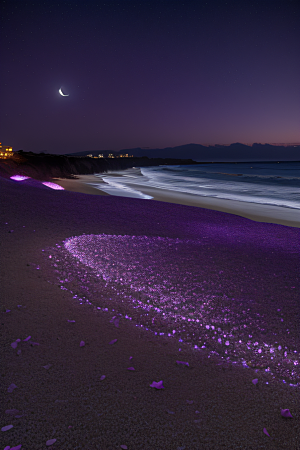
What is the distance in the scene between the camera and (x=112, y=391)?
3.31 metres

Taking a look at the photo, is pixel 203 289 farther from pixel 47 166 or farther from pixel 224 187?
pixel 47 166

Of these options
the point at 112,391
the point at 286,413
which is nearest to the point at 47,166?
the point at 112,391

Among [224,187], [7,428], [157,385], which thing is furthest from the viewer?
[224,187]

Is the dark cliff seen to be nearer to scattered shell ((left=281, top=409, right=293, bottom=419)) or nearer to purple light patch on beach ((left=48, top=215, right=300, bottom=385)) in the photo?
purple light patch on beach ((left=48, top=215, right=300, bottom=385))

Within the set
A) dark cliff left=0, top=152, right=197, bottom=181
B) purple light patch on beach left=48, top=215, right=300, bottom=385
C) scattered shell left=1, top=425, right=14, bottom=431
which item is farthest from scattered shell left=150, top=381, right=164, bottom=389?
dark cliff left=0, top=152, right=197, bottom=181

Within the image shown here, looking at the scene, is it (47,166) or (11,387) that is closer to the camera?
(11,387)

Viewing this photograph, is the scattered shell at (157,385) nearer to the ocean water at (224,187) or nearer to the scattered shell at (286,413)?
the scattered shell at (286,413)

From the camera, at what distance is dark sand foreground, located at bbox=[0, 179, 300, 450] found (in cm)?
281

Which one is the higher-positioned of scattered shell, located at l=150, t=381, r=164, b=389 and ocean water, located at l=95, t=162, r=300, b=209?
ocean water, located at l=95, t=162, r=300, b=209

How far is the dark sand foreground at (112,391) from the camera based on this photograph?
9.21 feet

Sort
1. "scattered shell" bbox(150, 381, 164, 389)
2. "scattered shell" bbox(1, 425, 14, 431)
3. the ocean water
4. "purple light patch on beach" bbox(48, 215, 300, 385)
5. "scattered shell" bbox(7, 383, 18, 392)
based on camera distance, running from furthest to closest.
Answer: the ocean water → "purple light patch on beach" bbox(48, 215, 300, 385) → "scattered shell" bbox(150, 381, 164, 389) → "scattered shell" bbox(7, 383, 18, 392) → "scattered shell" bbox(1, 425, 14, 431)

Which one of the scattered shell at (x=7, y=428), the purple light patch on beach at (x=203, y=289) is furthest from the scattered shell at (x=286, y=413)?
the scattered shell at (x=7, y=428)

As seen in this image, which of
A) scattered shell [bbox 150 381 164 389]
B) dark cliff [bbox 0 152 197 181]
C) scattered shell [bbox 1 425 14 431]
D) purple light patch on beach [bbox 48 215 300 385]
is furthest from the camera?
dark cliff [bbox 0 152 197 181]

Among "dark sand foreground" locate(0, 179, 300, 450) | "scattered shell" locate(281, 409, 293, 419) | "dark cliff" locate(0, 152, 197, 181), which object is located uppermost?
"dark cliff" locate(0, 152, 197, 181)
